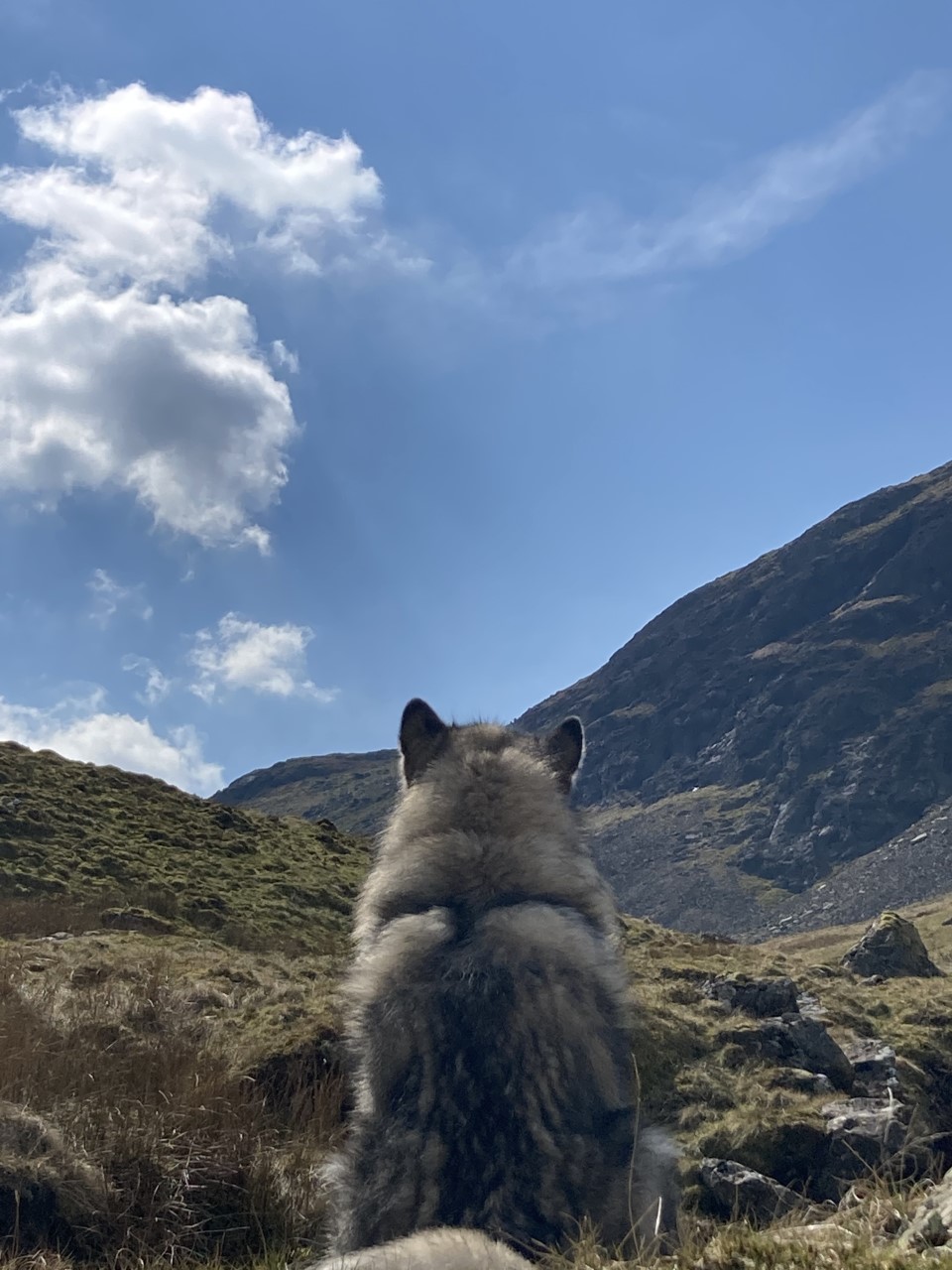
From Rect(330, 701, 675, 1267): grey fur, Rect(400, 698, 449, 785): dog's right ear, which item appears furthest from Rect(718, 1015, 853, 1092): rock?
Rect(400, 698, 449, 785): dog's right ear

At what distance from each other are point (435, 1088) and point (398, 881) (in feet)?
4.98

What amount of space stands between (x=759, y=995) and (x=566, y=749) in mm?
6021

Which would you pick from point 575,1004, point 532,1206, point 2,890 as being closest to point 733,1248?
point 532,1206

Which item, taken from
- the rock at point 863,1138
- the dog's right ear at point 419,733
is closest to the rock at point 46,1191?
the dog's right ear at point 419,733

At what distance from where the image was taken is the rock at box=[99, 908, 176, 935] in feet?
65.7

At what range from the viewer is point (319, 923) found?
990 inches

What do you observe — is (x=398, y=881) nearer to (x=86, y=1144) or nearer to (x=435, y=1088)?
(x=435, y=1088)

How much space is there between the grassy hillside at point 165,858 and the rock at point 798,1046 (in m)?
12.9

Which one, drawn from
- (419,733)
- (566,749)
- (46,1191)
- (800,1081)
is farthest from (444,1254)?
(800,1081)

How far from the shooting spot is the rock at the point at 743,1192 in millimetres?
6922

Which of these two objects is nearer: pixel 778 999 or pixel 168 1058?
pixel 168 1058

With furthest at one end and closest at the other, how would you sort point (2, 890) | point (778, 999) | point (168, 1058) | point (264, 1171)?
point (2, 890)
point (778, 999)
point (168, 1058)
point (264, 1171)

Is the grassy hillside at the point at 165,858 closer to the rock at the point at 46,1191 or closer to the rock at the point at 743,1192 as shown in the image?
the rock at the point at 46,1191

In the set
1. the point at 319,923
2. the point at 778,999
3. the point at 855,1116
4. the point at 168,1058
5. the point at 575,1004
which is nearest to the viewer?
the point at 575,1004
